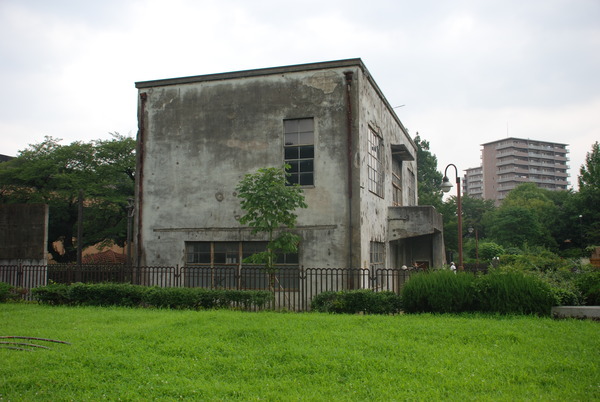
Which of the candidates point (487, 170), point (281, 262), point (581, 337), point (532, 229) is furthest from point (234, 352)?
point (487, 170)

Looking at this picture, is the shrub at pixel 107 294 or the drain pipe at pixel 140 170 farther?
the drain pipe at pixel 140 170

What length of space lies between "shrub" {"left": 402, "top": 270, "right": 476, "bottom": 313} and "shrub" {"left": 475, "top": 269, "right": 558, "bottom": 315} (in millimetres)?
280

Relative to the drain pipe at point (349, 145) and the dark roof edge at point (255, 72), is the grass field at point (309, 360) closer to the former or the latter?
the drain pipe at point (349, 145)

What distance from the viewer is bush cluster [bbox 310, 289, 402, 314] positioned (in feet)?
41.2

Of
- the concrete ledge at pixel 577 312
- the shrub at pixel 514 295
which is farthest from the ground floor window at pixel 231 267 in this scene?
the concrete ledge at pixel 577 312

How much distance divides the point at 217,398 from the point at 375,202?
1299cm

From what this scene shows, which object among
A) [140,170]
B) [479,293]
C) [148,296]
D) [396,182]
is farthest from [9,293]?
[396,182]

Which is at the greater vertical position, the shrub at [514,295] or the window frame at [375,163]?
the window frame at [375,163]

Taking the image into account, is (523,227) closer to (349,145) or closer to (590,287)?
(349,145)

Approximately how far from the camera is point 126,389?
6797 millimetres

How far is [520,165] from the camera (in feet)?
410

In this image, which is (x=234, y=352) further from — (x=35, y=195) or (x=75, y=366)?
(x=35, y=195)

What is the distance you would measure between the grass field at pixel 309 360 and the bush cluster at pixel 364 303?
157cm

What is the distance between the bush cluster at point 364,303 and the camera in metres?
12.6
